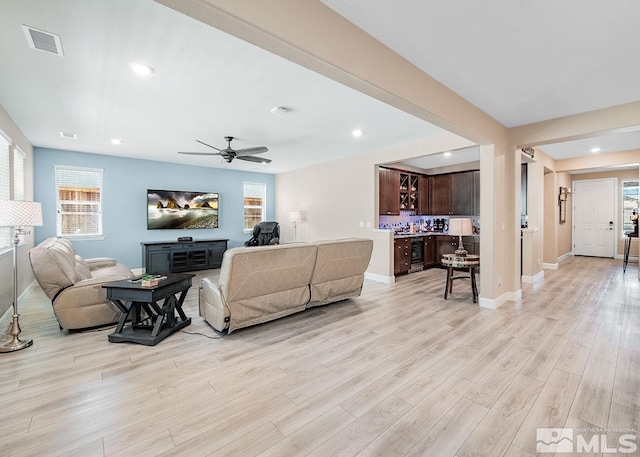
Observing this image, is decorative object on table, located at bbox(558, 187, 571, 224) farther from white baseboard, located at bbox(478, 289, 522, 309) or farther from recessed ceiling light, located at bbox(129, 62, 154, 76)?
recessed ceiling light, located at bbox(129, 62, 154, 76)

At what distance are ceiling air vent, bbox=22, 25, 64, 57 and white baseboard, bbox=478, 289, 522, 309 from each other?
17.9 feet

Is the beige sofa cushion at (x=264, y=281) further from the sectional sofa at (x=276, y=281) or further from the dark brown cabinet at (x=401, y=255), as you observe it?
the dark brown cabinet at (x=401, y=255)

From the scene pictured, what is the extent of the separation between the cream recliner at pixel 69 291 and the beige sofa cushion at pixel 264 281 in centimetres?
144

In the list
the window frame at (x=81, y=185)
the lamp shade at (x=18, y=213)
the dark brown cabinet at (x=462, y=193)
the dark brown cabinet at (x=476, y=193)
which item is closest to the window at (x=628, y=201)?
the dark brown cabinet at (x=476, y=193)

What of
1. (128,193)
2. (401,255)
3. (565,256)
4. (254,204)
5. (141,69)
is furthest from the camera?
(254,204)

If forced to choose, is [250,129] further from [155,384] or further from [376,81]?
[155,384]

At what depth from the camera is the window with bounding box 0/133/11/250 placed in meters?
3.82

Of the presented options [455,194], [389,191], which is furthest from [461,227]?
[455,194]

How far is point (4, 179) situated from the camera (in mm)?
3896

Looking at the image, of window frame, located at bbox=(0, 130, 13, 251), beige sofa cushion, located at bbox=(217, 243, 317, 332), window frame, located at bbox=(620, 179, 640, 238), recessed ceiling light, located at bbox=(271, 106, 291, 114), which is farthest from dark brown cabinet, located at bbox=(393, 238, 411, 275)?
window frame, located at bbox=(620, 179, 640, 238)

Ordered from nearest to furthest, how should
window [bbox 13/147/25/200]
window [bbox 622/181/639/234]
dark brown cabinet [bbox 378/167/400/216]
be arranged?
window [bbox 13/147/25/200]
dark brown cabinet [bbox 378/167/400/216]
window [bbox 622/181/639/234]

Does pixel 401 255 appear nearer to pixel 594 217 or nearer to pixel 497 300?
pixel 497 300

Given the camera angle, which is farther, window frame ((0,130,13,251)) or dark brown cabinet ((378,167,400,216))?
dark brown cabinet ((378,167,400,216))

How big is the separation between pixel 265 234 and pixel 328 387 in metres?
6.09
